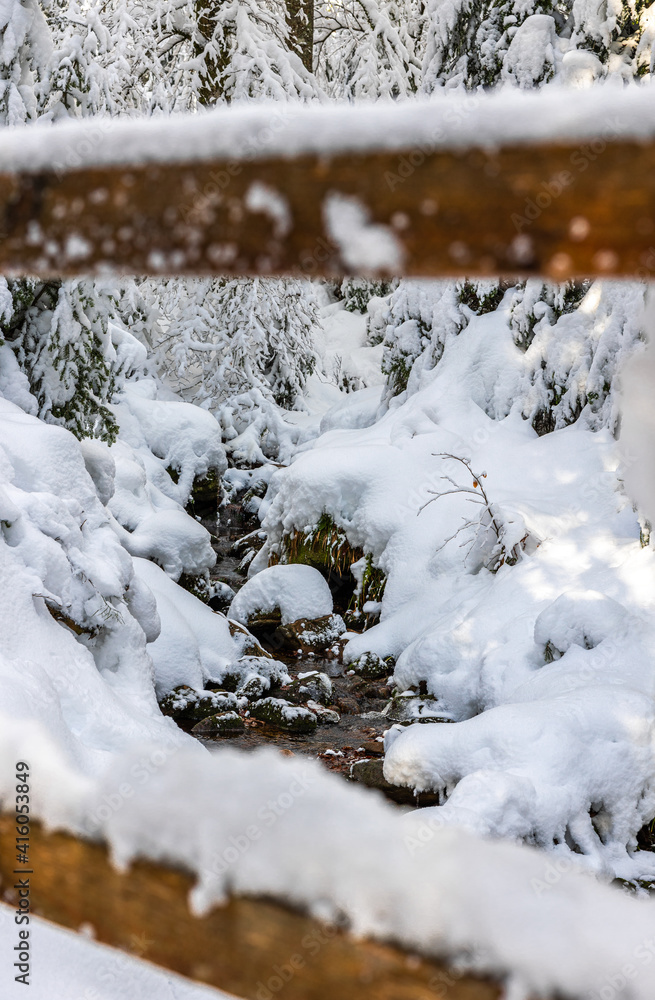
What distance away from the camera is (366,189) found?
0.51 meters

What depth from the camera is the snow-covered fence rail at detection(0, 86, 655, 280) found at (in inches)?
18.7

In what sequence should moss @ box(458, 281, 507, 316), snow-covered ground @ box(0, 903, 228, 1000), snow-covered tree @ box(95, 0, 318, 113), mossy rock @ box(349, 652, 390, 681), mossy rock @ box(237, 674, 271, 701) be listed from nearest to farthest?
1. snow-covered ground @ box(0, 903, 228, 1000)
2. mossy rock @ box(237, 674, 271, 701)
3. mossy rock @ box(349, 652, 390, 681)
4. moss @ box(458, 281, 507, 316)
5. snow-covered tree @ box(95, 0, 318, 113)

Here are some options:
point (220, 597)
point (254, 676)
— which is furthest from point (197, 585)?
point (254, 676)

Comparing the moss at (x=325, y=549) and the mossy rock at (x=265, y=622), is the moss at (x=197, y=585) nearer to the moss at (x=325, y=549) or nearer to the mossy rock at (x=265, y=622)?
the mossy rock at (x=265, y=622)

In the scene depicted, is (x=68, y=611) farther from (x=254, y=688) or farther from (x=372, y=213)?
(x=372, y=213)

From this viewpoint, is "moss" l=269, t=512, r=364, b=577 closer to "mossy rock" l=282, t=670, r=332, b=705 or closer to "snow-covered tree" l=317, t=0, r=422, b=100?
"mossy rock" l=282, t=670, r=332, b=705

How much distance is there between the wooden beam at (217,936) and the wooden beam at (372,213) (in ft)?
1.70

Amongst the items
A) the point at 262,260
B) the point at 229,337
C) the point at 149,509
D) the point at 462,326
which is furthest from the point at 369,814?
the point at 229,337

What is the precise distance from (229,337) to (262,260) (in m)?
13.2

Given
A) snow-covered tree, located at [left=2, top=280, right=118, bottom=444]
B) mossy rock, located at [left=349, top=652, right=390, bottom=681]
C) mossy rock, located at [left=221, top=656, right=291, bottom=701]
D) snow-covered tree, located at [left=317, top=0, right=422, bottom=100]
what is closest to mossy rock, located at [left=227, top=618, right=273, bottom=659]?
mossy rock, located at [left=221, top=656, right=291, bottom=701]

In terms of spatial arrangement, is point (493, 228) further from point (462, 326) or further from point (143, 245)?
point (462, 326)

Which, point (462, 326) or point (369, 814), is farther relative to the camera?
point (462, 326)

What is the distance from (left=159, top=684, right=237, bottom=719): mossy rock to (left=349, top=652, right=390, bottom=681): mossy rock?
1309 millimetres

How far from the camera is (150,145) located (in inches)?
22.0
